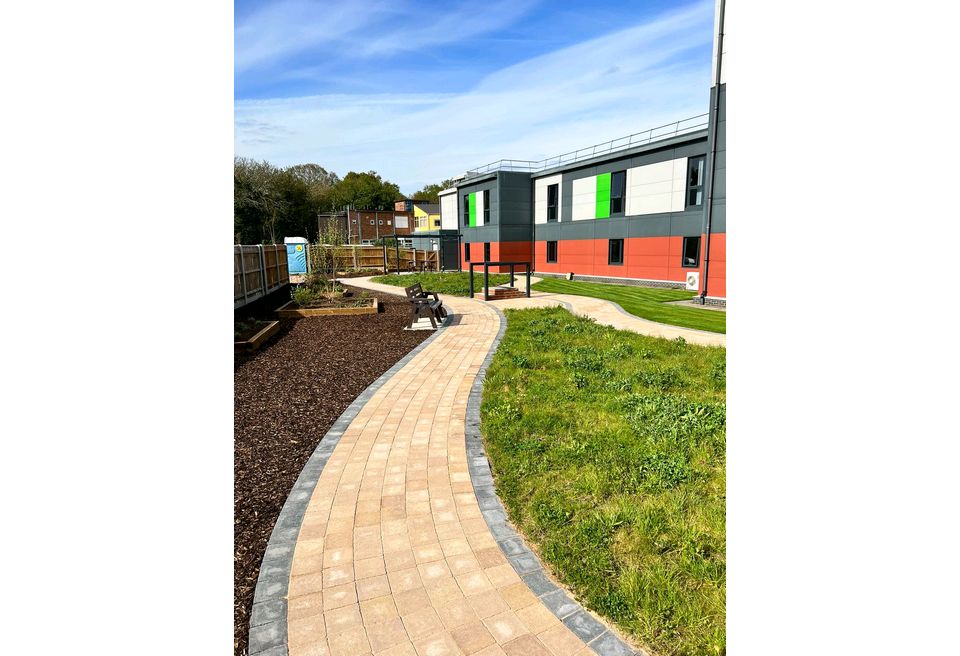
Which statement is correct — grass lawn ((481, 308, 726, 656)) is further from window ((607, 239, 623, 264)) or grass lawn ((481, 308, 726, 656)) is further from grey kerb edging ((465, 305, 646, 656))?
window ((607, 239, 623, 264))

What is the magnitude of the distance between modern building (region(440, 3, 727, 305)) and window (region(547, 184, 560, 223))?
0.21 ft

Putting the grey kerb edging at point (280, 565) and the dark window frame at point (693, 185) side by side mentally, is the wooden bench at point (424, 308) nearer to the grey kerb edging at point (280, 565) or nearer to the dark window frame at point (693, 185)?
the grey kerb edging at point (280, 565)

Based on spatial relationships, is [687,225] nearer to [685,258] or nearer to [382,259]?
[685,258]

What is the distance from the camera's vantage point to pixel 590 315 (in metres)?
15.4

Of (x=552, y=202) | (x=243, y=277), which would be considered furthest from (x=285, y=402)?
(x=552, y=202)

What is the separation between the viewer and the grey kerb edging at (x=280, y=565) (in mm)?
2818

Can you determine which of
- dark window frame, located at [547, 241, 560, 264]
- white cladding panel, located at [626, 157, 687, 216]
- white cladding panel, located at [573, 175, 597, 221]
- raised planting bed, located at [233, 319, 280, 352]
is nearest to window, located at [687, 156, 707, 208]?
white cladding panel, located at [626, 157, 687, 216]

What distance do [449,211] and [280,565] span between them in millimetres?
38232

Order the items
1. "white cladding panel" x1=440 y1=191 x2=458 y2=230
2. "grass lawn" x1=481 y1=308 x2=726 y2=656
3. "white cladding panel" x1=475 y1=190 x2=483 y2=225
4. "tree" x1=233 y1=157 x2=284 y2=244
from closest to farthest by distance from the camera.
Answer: "grass lawn" x1=481 y1=308 x2=726 y2=656
"white cladding panel" x1=475 y1=190 x2=483 y2=225
"white cladding panel" x1=440 y1=191 x2=458 y2=230
"tree" x1=233 y1=157 x2=284 y2=244

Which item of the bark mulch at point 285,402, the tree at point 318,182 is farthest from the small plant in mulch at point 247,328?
the tree at point 318,182

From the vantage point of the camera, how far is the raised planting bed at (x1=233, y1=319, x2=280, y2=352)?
990 cm

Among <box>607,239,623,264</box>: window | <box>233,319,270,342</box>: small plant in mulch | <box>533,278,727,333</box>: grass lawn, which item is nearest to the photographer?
<box>233,319,270,342</box>: small plant in mulch
